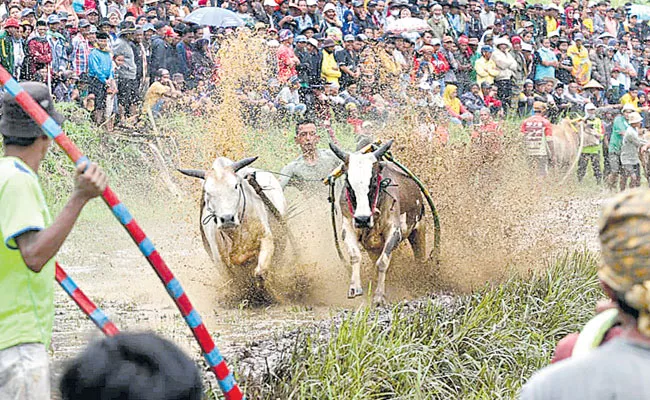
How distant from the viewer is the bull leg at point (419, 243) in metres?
12.9

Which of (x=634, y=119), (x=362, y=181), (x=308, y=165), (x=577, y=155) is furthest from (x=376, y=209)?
(x=634, y=119)

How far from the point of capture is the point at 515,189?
15195mm

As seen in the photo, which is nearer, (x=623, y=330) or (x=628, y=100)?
(x=623, y=330)

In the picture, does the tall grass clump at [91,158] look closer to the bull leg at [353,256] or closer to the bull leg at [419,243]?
the bull leg at [353,256]

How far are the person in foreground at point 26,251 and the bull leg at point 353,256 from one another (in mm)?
7173

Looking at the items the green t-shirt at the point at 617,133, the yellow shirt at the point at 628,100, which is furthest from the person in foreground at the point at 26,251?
the yellow shirt at the point at 628,100

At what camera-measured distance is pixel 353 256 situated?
1159 cm

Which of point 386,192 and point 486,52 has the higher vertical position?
point 386,192

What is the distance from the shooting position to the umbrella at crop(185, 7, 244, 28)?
18.2 m

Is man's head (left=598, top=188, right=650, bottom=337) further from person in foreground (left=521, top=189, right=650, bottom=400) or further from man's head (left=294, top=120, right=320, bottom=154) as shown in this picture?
man's head (left=294, top=120, right=320, bottom=154)

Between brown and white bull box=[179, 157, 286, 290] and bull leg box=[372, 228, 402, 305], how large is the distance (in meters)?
1.11

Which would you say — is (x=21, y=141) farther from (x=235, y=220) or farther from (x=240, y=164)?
(x=240, y=164)

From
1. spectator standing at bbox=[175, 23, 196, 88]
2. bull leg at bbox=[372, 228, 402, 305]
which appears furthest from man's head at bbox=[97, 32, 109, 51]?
bull leg at bbox=[372, 228, 402, 305]

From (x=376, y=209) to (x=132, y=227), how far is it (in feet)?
24.9
